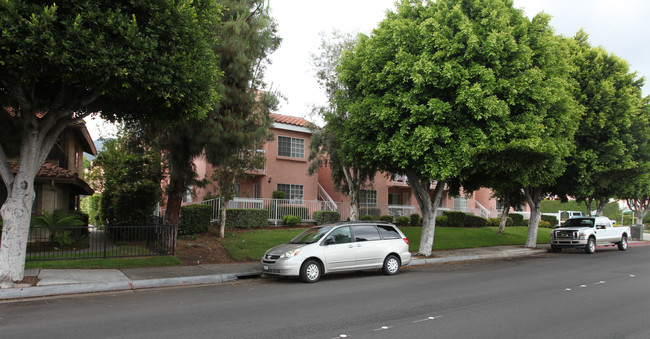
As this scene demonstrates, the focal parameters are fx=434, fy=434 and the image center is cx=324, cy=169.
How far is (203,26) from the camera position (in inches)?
412

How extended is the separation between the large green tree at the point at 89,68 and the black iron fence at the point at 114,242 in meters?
3.83

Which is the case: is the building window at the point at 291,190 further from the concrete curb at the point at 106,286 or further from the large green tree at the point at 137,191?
the concrete curb at the point at 106,286

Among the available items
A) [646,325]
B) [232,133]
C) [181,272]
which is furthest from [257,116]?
[646,325]

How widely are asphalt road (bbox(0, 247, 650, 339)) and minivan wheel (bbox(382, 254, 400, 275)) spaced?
669 millimetres

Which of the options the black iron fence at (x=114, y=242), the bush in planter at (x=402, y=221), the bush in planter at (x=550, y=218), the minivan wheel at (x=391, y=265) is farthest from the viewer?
the bush in planter at (x=550, y=218)

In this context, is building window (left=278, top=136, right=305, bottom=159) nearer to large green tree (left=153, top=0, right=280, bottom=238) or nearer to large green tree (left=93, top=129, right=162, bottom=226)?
large green tree (left=93, top=129, right=162, bottom=226)

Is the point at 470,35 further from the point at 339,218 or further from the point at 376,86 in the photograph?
the point at 339,218

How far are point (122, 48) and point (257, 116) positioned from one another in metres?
6.37

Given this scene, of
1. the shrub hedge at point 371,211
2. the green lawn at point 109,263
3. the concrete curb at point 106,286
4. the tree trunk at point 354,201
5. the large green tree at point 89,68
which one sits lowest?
the concrete curb at point 106,286

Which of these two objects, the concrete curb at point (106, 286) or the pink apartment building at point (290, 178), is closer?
the concrete curb at point (106, 286)

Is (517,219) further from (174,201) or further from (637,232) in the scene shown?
(174,201)

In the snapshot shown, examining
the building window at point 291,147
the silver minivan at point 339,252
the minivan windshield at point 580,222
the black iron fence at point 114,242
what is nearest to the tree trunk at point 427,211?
the silver minivan at point 339,252

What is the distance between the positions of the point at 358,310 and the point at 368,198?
21.7 meters

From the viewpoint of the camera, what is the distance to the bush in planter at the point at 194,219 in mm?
17562
